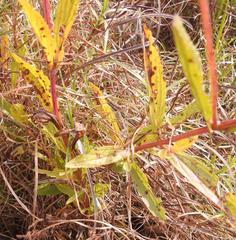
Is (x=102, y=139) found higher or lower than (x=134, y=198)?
higher

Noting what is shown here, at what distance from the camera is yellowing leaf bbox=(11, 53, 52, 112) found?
651mm

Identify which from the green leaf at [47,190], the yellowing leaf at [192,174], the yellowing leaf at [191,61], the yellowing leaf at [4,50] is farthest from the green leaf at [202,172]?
the yellowing leaf at [4,50]

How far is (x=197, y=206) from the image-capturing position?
85 cm

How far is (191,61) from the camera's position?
409mm

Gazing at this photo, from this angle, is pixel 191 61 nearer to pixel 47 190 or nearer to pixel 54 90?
pixel 54 90

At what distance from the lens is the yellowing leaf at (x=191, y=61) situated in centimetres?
38

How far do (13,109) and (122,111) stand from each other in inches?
7.9

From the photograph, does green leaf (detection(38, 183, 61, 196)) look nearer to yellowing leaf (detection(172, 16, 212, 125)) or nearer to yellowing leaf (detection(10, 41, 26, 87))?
yellowing leaf (detection(10, 41, 26, 87))

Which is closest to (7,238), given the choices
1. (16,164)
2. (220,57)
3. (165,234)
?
(16,164)

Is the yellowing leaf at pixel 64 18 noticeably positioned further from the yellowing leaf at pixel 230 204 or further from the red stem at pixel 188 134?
the yellowing leaf at pixel 230 204

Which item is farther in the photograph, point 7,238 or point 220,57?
point 220,57

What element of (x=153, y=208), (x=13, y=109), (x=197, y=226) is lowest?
(x=197, y=226)

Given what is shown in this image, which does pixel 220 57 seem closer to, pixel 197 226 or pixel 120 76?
pixel 120 76

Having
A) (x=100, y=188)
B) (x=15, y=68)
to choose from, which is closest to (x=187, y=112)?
(x=100, y=188)
